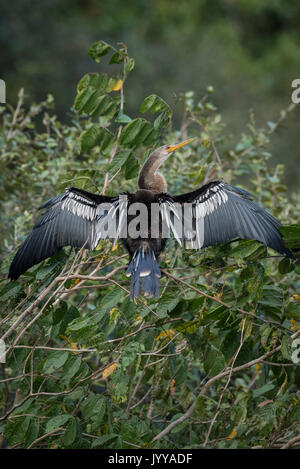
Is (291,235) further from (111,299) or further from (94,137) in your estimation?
(94,137)

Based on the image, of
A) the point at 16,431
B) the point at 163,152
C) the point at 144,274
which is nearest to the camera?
the point at 16,431

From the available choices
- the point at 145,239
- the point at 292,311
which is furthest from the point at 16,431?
the point at 292,311

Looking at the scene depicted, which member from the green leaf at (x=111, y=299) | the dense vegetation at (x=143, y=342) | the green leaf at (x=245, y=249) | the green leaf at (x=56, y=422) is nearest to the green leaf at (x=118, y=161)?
the dense vegetation at (x=143, y=342)

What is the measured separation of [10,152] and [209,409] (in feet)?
7.93

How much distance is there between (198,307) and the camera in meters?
3.04

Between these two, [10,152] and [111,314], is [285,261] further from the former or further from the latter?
[10,152]

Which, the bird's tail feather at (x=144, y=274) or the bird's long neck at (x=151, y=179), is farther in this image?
the bird's long neck at (x=151, y=179)

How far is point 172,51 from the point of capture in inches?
630

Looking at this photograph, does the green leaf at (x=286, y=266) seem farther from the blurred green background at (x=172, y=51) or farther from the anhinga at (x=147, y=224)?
the blurred green background at (x=172, y=51)

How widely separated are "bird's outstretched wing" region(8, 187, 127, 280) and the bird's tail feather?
6.7 inches

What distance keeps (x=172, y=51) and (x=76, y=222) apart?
43.3 feet

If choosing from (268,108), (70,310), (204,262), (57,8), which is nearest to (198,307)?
(204,262)

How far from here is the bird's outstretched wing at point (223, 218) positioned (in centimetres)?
320

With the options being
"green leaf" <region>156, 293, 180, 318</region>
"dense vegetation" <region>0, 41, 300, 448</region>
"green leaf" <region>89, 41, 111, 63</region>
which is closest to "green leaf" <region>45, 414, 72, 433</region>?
"dense vegetation" <region>0, 41, 300, 448</region>
